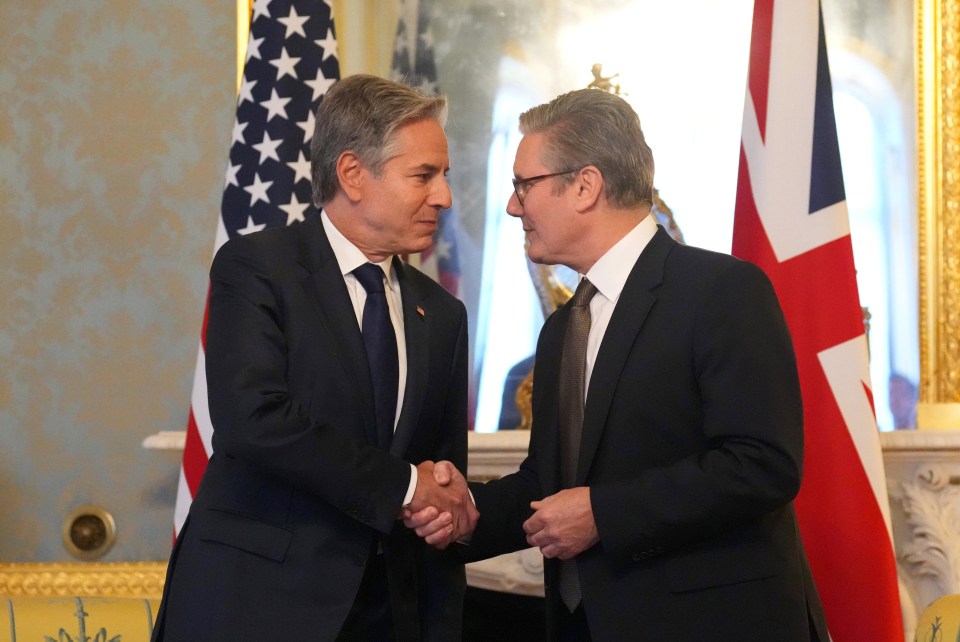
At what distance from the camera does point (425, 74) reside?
440cm

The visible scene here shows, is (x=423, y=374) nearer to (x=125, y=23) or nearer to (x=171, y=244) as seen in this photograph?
(x=171, y=244)

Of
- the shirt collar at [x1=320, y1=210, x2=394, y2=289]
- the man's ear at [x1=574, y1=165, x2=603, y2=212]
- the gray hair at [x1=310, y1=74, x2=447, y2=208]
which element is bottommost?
the shirt collar at [x1=320, y1=210, x2=394, y2=289]

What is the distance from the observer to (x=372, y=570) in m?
2.24

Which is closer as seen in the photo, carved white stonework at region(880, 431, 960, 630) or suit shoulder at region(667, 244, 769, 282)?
suit shoulder at region(667, 244, 769, 282)

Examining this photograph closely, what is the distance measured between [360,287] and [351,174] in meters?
0.26

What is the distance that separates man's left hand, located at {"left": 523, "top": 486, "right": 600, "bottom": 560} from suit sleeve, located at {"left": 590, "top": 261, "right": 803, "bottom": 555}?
3 centimetres

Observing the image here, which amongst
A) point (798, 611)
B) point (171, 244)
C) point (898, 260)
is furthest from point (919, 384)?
point (171, 244)

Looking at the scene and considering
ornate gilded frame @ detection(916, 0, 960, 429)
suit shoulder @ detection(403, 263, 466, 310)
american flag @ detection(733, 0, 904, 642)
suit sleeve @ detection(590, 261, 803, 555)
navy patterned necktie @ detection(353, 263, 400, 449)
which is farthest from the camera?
ornate gilded frame @ detection(916, 0, 960, 429)

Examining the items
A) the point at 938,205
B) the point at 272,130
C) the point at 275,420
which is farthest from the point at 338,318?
the point at 938,205

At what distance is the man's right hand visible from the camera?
2193mm

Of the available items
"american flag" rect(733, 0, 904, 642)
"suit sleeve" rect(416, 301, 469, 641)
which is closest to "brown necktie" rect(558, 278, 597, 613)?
"suit sleeve" rect(416, 301, 469, 641)

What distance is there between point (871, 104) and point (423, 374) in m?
2.66

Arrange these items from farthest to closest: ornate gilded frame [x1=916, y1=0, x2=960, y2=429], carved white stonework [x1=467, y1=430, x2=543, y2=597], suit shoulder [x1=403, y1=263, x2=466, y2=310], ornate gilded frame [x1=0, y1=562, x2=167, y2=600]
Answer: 1. ornate gilded frame [x1=0, y1=562, x2=167, y2=600]
2. ornate gilded frame [x1=916, y1=0, x2=960, y2=429]
3. carved white stonework [x1=467, y1=430, x2=543, y2=597]
4. suit shoulder [x1=403, y1=263, x2=466, y2=310]

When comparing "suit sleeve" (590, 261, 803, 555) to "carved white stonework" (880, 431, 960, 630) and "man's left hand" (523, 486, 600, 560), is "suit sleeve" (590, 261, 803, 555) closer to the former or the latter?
"man's left hand" (523, 486, 600, 560)
